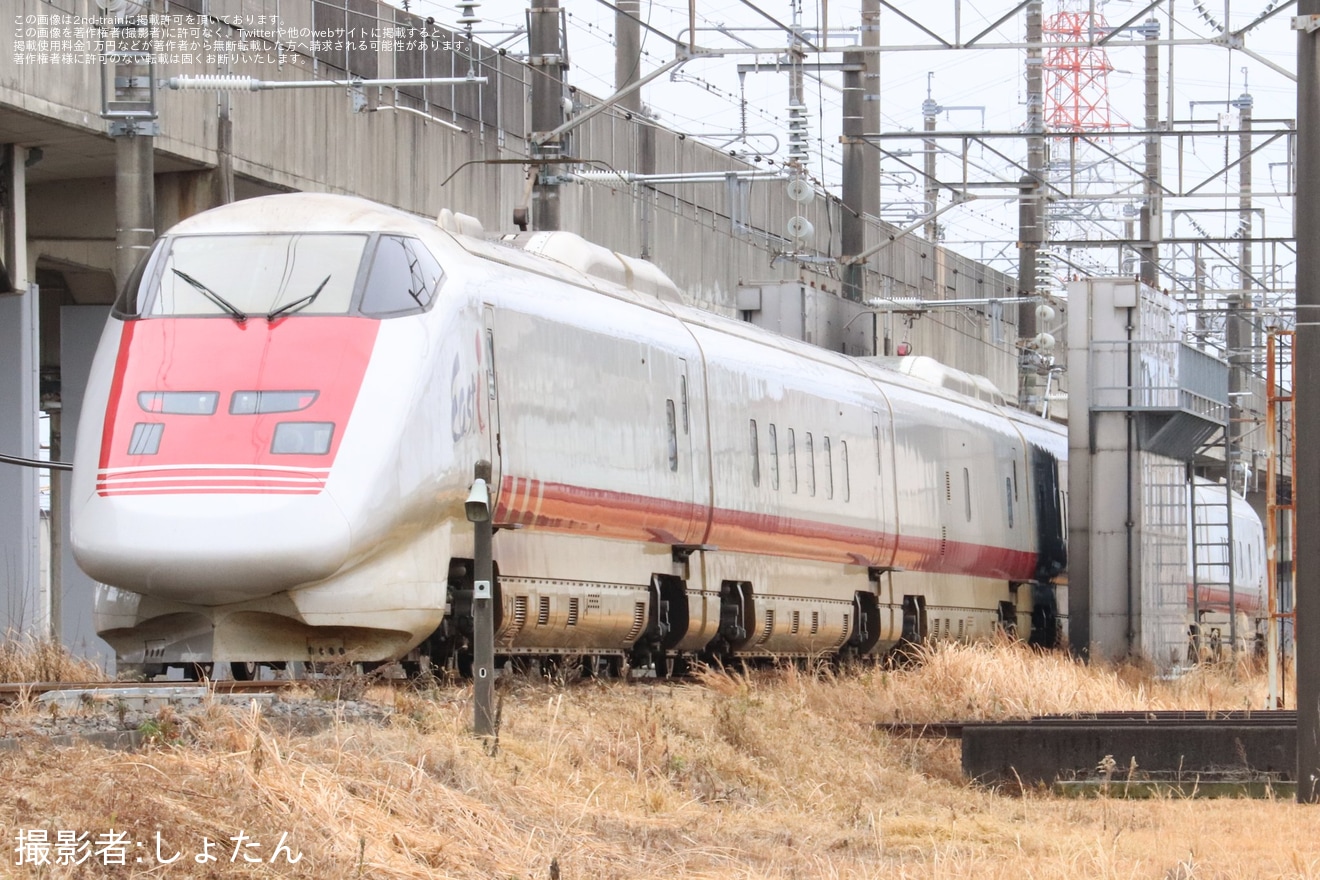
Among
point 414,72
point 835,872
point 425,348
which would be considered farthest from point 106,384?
point 414,72

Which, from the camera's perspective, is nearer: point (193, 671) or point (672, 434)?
point (193, 671)

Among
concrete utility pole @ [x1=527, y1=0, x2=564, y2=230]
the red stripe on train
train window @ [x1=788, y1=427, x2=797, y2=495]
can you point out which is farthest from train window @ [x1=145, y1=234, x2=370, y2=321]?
train window @ [x1=788, y1=427, x2=797, y2=495]

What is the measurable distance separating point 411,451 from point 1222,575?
102ft

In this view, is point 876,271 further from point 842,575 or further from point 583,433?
point 583,433

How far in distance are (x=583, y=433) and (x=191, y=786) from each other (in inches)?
330

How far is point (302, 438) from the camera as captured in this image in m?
13.6

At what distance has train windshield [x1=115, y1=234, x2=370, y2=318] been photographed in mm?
14391

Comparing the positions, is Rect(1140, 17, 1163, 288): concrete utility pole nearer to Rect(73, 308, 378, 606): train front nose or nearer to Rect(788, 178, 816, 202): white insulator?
Rect(788, 178, 816, 202): white insulator

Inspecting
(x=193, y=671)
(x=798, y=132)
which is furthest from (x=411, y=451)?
(x=798, y=132)

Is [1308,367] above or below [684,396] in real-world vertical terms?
below

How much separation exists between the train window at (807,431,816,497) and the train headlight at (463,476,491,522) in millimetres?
10531

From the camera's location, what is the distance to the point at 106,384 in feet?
46.9

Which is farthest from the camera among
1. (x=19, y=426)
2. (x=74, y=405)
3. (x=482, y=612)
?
(x=74, y=405)

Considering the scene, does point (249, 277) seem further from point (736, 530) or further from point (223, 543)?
point (736, 530)
